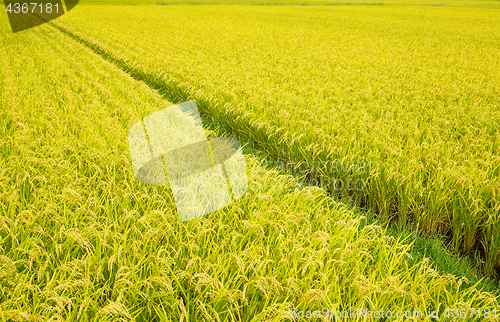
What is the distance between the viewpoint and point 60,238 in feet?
6.90

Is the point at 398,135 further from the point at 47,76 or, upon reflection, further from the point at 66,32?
the point at 66,32

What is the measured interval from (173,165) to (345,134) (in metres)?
2.05

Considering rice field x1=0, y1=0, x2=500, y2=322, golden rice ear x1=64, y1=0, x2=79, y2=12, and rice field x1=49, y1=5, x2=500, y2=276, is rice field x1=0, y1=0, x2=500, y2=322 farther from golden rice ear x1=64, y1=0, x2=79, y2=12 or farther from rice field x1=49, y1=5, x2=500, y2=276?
golden rice ear x1=64, y1=0, x2=79, y2=12

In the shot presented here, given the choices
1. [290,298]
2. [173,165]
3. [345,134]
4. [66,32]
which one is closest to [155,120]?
[173,165]

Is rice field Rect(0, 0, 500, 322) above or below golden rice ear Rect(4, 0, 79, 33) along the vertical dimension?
below

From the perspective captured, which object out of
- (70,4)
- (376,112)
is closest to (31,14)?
(70,4)

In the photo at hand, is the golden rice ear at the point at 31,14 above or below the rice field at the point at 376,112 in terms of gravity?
above

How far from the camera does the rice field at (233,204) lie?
175cm

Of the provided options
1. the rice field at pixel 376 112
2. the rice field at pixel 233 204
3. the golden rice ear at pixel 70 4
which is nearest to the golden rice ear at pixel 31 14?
the golden rice ear at pixel 70 4

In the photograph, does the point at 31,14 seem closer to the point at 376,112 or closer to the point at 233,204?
the point at 376,112

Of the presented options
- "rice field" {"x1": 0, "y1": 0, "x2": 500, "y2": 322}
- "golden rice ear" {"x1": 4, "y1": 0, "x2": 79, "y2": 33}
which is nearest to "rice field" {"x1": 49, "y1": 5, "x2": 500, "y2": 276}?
"rice field" {"x1": 0, "y1": 0, "x2": 500, "y2": 322}

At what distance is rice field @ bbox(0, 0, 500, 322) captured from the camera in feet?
5.74

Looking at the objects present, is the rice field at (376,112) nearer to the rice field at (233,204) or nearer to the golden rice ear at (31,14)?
the rice field at (233,204)

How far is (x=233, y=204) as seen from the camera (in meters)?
2.59
